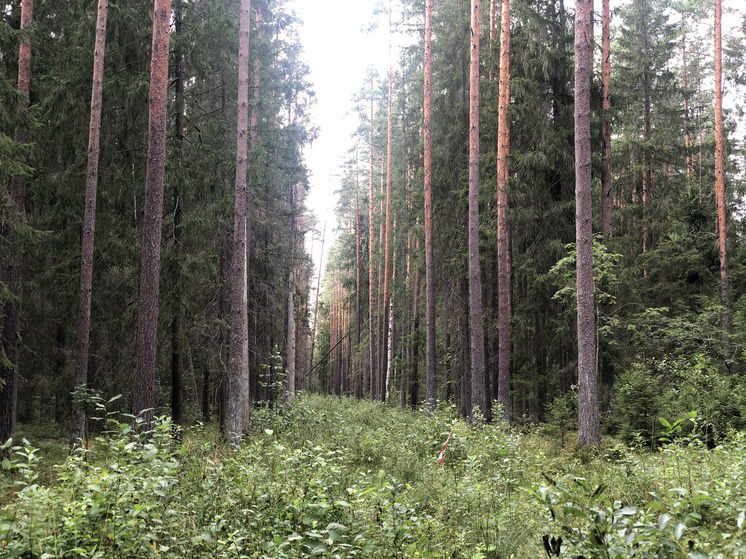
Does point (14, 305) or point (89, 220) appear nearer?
point (89, 220)

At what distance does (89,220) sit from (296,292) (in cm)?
1250

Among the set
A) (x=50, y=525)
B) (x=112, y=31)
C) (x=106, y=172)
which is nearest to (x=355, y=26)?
(x=112, y=31)

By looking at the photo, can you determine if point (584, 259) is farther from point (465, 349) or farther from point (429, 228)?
point (465, 349)

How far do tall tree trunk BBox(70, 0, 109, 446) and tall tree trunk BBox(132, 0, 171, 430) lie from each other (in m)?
2.46

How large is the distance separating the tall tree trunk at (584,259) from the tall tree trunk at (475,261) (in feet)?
12.4

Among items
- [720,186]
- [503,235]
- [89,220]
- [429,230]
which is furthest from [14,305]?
[720,186]

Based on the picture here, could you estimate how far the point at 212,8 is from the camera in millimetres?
13969

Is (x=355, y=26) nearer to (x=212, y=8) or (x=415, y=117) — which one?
(x=415, y=117)

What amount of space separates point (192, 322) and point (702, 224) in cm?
1831

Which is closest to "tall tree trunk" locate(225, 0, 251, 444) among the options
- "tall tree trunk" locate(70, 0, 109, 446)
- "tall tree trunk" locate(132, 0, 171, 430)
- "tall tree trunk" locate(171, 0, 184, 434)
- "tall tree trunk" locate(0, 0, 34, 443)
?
"tall tree trunk" locate(171, 0, 184, 434)

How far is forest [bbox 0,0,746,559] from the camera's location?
4680 millimetres

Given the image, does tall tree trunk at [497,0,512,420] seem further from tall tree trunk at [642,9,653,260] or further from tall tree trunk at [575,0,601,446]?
tall tree trunk at [642,9,653,260]

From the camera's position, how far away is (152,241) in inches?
367

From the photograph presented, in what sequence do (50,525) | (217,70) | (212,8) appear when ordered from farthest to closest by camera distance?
(217,70) → (212,8) → (50,525)
